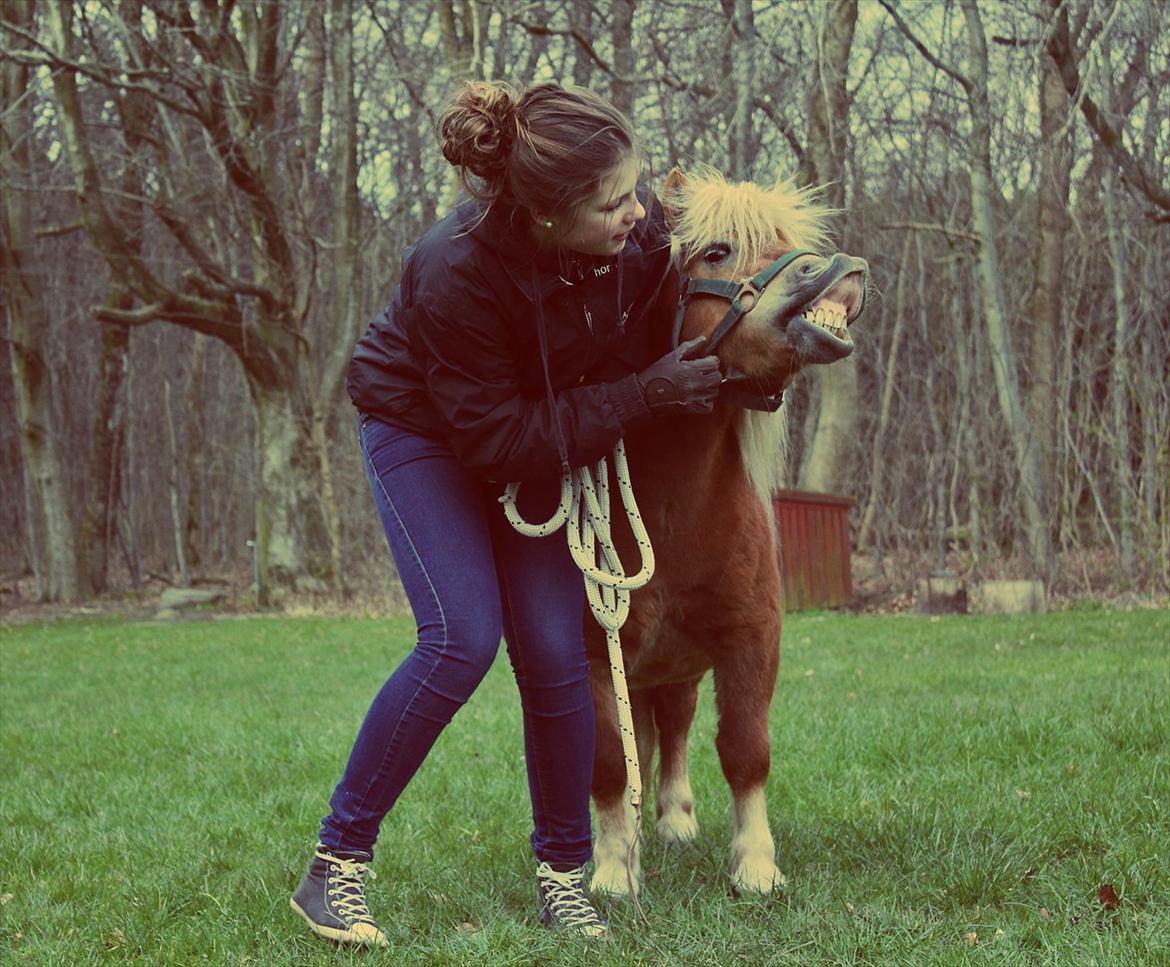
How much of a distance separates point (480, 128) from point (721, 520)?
1.15 meters

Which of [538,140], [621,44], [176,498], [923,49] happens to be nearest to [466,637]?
[538,140]

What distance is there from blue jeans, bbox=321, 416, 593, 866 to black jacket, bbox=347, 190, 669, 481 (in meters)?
0.15

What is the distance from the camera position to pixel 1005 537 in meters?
12.5

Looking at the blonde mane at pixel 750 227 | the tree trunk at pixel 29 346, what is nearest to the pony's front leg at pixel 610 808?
the blonde mane at pixel 750 227

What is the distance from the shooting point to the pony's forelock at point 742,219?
9.79 ft

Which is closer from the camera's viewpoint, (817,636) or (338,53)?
(817,636)

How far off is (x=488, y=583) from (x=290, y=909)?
1.08 m

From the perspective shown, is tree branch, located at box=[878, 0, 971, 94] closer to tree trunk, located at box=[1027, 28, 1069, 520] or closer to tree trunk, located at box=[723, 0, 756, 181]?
tree trunk, located at box=[1027, 28, 1069, 520]

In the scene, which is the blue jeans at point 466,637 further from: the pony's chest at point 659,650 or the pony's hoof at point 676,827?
the pony's hoof at point 676,827

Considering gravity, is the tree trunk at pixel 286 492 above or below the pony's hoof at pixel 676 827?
above

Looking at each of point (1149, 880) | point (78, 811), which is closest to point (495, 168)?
point (1149, 880)

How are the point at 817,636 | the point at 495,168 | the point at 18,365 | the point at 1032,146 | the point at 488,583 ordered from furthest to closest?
the point at 18,365 < the point at 1032,146 < the point at 817,636 < the point at 488,583 < the point at 495,168

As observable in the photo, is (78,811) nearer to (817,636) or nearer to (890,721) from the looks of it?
(890,721)

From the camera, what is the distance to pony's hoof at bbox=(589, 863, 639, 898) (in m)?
3.28
